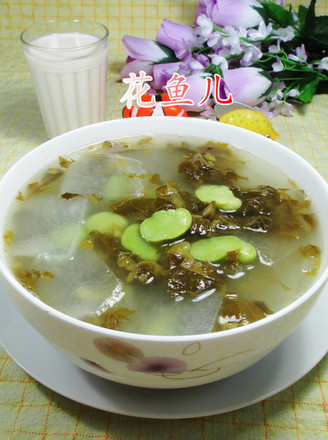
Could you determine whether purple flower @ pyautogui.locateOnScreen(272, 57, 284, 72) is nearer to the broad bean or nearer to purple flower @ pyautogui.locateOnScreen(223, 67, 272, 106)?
purple flower @ pyautogui.locateOnScreen(223, 67, 272, 106)

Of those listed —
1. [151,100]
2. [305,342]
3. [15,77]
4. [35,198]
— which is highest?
[35,198]

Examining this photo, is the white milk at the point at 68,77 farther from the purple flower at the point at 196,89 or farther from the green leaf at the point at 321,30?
the green leaf at the point at 321,30

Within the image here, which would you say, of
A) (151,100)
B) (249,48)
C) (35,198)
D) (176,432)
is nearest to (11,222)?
(35,198)

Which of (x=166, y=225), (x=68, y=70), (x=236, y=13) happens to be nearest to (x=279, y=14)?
(x=236, y=13)

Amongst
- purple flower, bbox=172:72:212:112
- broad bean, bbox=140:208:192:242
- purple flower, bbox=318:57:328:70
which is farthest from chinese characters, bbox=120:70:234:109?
broad bean, bbox=140:208:192:242

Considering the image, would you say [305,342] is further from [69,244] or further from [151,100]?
[151,100]

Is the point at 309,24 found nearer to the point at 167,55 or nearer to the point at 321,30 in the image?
the point at 321,30
